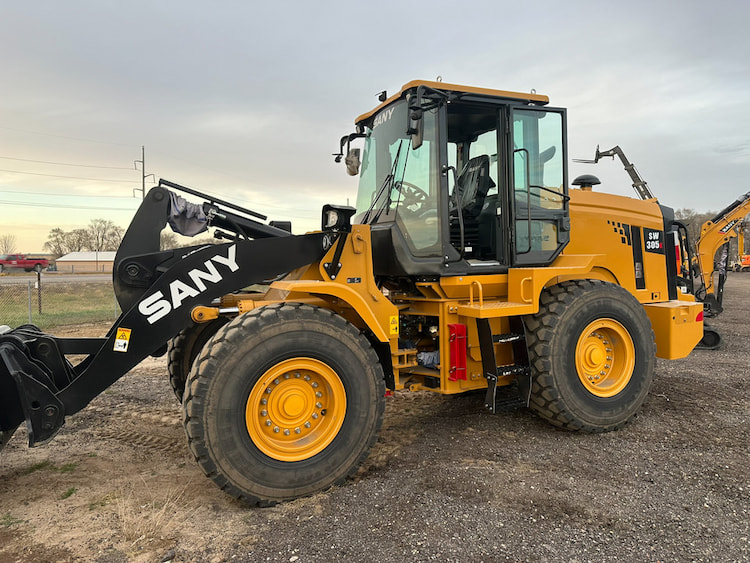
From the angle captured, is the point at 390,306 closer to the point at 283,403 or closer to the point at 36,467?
the point at 283,403

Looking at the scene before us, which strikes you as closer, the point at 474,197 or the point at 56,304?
the point at 474,197

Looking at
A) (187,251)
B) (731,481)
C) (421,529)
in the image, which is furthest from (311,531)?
(731,481)

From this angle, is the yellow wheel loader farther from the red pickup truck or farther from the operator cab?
the red pickup truck

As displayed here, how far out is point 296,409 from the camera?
141 inches

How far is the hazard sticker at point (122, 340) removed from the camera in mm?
3480

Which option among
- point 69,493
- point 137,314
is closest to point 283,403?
point 137,314

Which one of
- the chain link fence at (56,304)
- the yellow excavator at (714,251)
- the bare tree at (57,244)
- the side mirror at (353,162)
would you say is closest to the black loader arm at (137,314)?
the side mirror at (353,162)

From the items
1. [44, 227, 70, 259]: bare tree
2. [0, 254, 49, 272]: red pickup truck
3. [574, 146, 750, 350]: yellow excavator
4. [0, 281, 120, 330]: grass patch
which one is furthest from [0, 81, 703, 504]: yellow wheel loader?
[44, 227, 70, 259]: bare tree

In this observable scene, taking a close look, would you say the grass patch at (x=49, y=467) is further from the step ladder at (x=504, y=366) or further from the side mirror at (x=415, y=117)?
the side mirror at (x=415, y=117)

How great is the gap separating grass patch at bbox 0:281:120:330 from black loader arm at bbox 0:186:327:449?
Answer: 9.60 metres

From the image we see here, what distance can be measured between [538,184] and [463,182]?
29.8 inches

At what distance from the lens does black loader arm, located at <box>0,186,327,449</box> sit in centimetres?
336

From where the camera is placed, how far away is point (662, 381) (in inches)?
259

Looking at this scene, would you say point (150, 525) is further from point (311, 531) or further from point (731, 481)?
point (731, 481)
